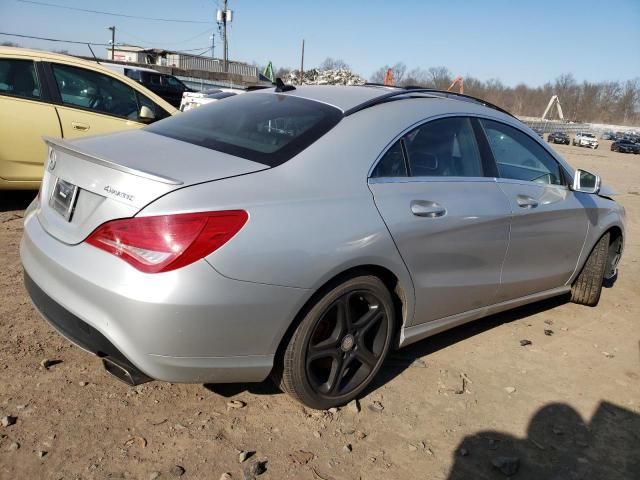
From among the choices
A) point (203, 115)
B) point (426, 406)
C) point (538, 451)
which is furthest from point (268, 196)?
point (538, 451)

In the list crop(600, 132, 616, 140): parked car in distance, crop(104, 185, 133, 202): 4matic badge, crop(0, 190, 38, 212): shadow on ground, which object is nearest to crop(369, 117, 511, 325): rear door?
crop(104, 185, 133, 202): 4matic badge

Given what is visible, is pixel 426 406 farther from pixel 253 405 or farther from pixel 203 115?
pixel 203 115

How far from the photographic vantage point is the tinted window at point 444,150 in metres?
3.08

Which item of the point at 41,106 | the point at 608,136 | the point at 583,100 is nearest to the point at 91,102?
the point at 41,106

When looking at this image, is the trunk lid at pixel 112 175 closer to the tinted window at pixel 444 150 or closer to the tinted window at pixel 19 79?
the tinted window at pixel 444 150

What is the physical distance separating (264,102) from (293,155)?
866mm

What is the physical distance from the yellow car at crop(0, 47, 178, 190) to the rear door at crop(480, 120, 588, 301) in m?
3.56

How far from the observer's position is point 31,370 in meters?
2.88

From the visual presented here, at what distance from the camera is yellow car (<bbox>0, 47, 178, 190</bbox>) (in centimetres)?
534

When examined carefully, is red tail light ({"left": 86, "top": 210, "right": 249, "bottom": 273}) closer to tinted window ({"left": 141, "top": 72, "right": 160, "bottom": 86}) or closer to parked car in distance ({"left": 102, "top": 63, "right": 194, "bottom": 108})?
parked car in distance ({"left": 102, "top": 63, "right": 194, "bottom": 108})

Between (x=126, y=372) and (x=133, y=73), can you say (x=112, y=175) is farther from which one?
(x=133, y=73)

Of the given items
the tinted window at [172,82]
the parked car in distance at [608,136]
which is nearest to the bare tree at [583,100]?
the parked car in distance at [608,136]

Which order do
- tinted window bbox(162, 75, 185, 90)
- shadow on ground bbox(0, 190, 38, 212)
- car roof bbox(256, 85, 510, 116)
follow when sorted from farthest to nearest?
tinted window bbox(162, 75, 185, 90)
shadow on ground bbox(0, 190, 38, 212)
car roof bbox(256, 85, 510, 116)

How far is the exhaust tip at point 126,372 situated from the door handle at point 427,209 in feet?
4.93
